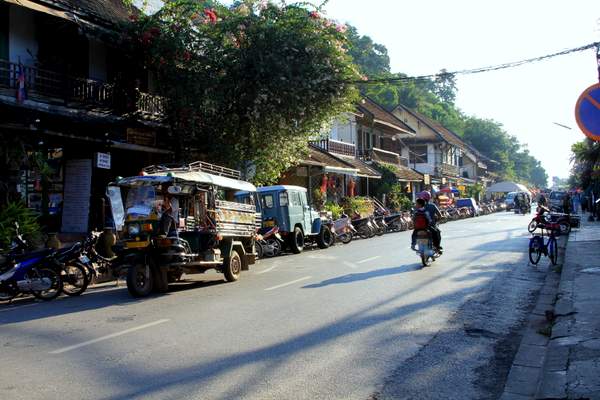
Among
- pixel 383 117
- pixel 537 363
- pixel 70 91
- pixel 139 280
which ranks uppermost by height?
pixel 383 117

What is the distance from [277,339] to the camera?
715 cm

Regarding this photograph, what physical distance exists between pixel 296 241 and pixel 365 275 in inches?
289

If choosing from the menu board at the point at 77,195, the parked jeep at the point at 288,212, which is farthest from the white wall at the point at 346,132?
A: the menu board at the point at 77,195

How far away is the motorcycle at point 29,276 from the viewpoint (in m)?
10.8

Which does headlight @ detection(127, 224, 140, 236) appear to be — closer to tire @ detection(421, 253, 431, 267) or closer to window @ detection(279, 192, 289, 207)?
tire @ detection(421, 253, 431, 267)

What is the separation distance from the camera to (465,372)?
5.91 m

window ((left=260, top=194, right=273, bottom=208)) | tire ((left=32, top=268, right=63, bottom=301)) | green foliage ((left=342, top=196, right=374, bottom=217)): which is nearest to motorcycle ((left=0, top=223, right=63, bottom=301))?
tire ((left=32, top=268, right=63, bottom=301))

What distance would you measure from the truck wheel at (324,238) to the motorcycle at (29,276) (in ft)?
38.7

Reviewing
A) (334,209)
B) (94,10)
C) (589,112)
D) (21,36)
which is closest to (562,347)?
(589,112)

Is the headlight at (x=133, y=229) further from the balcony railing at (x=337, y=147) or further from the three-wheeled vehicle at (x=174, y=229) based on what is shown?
the balcony railing at (x=337, y=147)

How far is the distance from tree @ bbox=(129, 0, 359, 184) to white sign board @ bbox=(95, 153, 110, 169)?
2637mm

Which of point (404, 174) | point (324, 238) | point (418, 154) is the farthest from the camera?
point (418, 154)

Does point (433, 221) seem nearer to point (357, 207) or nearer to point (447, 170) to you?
point (357, 207)

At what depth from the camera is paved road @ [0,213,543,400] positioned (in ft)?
17.8
